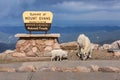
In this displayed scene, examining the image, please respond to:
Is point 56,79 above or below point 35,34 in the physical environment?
below

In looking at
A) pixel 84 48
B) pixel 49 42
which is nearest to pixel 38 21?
pixel 49 42

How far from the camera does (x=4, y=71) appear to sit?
12.4 metres

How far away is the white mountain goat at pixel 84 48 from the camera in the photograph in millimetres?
17531

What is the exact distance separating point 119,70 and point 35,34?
874 cm

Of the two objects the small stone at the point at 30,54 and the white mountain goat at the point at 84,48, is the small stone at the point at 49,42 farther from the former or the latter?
the white mountain goat at the point at 84,48

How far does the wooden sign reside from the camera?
66.5 ft

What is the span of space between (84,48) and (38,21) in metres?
3.18

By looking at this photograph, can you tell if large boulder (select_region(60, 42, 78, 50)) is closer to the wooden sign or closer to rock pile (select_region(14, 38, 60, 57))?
rock pile (select_region(14, 38, 60, 57))

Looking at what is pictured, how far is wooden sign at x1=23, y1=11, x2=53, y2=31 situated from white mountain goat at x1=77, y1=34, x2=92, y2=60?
2.51 meters

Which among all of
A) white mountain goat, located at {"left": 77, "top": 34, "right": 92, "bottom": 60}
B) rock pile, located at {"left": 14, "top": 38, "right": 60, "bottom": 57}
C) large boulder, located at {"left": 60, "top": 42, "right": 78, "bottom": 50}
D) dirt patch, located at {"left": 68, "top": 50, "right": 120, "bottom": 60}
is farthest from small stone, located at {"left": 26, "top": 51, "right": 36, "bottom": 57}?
white mountain goat, located at {"left": 77, "top": 34, "right": 92, "bottom": 60}

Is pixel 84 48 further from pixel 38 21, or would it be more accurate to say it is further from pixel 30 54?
pixel 38 21

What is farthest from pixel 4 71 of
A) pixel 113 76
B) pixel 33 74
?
pixel 113 76

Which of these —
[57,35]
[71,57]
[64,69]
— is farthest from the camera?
[57,35]

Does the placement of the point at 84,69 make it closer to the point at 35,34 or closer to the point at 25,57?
the point at 25,57
